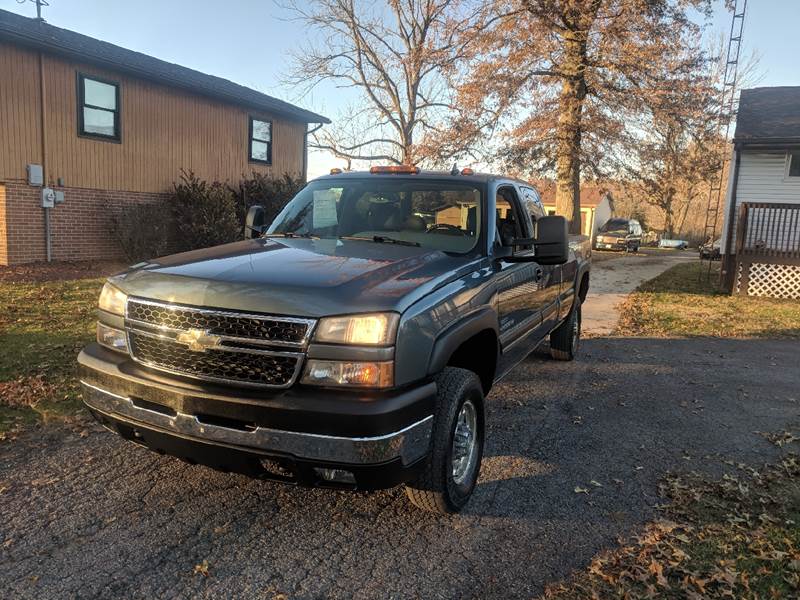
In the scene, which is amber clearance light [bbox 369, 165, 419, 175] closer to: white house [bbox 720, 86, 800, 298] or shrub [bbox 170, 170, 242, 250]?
shrub [bbox 170, 170, 242, 250]

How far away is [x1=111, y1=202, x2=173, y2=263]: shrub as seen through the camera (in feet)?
45.8

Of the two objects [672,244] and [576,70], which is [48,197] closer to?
[576,70]

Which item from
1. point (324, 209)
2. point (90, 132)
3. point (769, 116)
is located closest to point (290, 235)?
point (324, 209)

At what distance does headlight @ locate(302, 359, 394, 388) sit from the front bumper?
0.05 meters

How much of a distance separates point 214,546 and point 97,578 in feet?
1.68

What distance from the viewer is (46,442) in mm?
4027

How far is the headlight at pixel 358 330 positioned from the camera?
2.59m

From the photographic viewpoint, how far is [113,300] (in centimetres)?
316

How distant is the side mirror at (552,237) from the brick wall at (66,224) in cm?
1240

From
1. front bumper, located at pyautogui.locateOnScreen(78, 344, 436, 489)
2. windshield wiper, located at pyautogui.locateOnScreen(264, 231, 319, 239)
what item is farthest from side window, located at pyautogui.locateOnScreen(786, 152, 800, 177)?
front bumper, located at pyautogui.locateOnScreen(78, 344, 436, 489)

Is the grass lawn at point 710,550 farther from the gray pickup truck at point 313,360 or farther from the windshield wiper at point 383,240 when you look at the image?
the windshield wiper at point 383,240

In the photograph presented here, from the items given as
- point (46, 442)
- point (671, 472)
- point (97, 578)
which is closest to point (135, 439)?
point (97, 578)

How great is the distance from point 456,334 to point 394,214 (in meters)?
1.47

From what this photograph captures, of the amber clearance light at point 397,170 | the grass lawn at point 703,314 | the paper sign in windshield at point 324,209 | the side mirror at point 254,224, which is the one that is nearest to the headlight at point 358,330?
the paper sign in windshield at point 324,209
